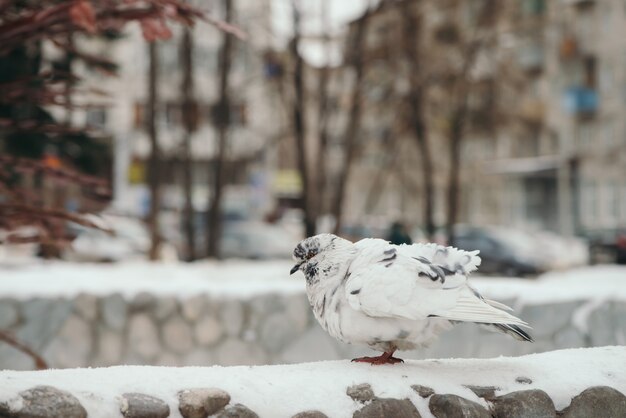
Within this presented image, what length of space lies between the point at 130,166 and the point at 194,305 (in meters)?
38.3

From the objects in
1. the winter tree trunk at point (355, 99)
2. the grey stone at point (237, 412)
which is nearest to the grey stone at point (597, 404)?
the grey stone at point (237, 412)

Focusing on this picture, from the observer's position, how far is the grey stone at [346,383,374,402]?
392cm

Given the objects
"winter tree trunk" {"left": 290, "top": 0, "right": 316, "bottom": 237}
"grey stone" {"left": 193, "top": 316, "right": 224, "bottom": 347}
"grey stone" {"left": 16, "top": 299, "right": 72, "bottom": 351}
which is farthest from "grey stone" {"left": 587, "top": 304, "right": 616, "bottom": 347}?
"winter tree trunk" {"left": 290, "top": 0, "right": 316, "bottom": 237}

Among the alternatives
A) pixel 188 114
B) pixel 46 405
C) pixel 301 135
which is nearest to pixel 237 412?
pixel 46 405

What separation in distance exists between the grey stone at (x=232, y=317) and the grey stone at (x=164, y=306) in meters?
0.48

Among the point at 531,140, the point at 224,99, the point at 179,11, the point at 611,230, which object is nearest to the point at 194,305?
the point at 179,11

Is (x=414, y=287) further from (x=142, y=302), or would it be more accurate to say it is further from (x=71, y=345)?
(x=71, y=345)

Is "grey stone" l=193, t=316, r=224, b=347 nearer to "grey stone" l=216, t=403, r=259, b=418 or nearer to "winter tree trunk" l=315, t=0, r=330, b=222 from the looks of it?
"grey stone" l=216, t=403, r=259, b=418

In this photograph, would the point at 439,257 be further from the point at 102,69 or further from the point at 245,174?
the point at 245,174

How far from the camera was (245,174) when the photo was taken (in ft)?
161

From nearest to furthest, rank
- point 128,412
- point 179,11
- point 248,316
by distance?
1. point 128,412
2. point 179,11
3. point 248,316

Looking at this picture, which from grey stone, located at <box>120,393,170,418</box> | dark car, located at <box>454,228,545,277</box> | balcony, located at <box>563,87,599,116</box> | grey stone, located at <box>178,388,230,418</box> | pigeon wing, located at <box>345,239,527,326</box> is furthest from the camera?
balcony, located at <box>563,87,599,116</box>

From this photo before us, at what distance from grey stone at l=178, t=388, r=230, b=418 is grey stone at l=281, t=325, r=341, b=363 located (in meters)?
5.24

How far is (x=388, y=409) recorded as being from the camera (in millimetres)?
3879
